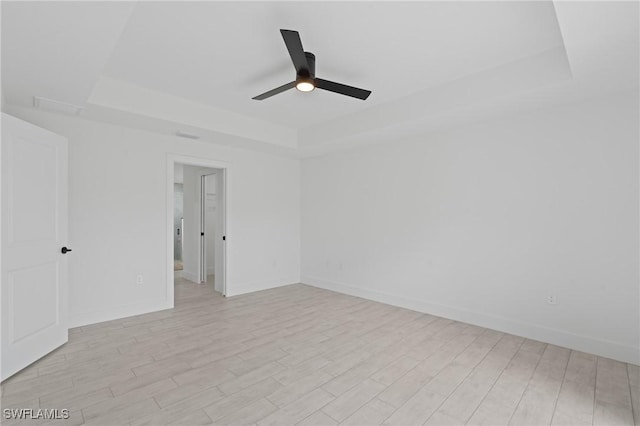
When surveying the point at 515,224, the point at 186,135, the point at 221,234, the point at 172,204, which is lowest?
the point at 221,234

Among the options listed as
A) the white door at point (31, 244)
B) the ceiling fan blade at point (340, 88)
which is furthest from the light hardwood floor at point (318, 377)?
the ceiling fan blade at point (340, 88)

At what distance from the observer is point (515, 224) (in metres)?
3.51

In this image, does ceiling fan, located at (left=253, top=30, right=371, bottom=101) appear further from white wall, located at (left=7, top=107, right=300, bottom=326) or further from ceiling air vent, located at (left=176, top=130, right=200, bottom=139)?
white wall, located at (left=7, top=107, right=300, bottom=326)

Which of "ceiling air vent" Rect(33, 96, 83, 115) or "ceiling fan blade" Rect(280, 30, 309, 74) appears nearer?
"ceiling fan blade" Rect(280, 30, 309, 74)

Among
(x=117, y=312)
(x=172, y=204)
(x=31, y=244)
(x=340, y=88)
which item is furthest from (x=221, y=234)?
(x=340, y=88)

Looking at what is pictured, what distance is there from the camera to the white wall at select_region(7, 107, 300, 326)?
3.66 metres

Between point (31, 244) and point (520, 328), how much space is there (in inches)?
194

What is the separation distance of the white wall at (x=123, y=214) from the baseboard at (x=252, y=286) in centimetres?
2

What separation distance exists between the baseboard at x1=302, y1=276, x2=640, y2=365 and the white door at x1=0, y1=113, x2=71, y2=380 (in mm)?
3887

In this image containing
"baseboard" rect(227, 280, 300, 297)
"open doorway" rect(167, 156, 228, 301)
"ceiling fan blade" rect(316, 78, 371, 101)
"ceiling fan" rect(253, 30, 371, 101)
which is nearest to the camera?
"ceiling fan" rect(253, 30, 371, 101)

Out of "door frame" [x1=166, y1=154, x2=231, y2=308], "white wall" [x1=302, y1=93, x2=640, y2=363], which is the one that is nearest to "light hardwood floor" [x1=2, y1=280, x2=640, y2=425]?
"white wall" [x1=302, y1=93, x2=640, y2=363]

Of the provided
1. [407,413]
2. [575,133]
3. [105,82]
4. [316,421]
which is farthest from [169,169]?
[575,133]

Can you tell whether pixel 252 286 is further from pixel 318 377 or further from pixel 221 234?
pixel 318 377

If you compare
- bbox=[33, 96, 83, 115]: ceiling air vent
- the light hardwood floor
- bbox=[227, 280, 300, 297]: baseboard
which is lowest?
the light hardwood floor
